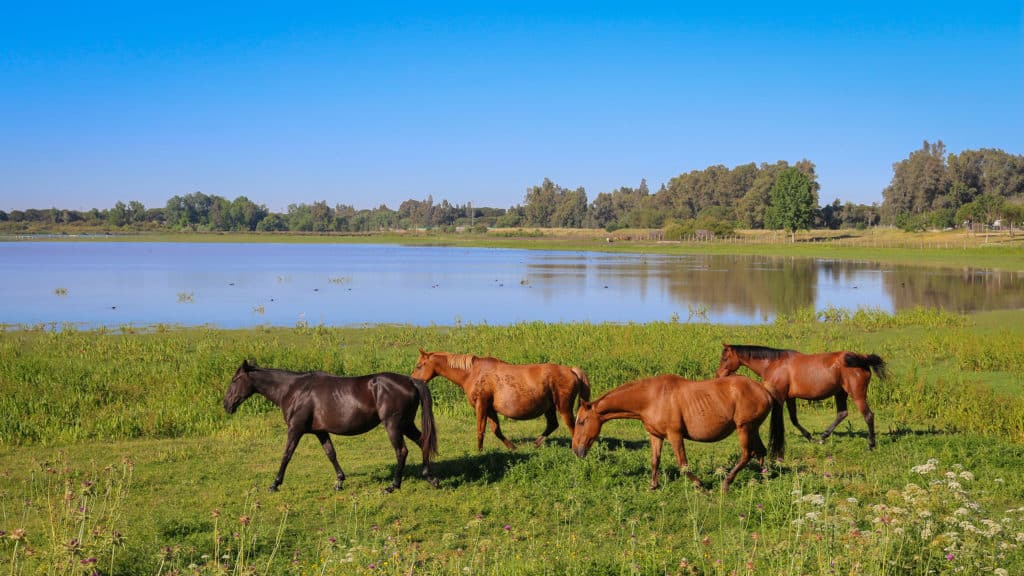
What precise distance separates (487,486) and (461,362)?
245 centimetres

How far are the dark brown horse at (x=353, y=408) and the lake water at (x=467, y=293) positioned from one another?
17513mm

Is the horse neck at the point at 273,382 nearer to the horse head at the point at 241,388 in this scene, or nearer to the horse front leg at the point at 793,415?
the horse head at the point at 241,388

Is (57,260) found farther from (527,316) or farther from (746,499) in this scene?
(746,499)

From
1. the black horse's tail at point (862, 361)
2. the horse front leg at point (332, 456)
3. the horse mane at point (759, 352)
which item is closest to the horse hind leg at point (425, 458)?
the horse front leg at point (332, 456)

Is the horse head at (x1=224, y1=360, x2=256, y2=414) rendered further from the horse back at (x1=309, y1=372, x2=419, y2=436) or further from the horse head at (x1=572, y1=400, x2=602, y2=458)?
the horse head at (x1=572, y1=400, x2=602, y2=458)

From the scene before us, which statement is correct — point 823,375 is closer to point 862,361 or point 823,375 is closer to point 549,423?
point 862,361

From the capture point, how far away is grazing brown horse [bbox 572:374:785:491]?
8641mm

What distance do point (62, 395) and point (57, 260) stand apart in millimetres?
69736

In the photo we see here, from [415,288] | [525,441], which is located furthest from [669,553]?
[415,288]

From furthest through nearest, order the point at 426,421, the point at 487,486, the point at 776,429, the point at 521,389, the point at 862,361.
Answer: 1. the point at 862,361
2. the point at 521,389
3. the point at 426,421
4. the point at 776,429
5. the point at 487,486

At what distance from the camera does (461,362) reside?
36.6 ft

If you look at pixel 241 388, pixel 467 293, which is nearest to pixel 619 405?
pixel 241 388

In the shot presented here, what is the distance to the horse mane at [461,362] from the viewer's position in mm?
11109

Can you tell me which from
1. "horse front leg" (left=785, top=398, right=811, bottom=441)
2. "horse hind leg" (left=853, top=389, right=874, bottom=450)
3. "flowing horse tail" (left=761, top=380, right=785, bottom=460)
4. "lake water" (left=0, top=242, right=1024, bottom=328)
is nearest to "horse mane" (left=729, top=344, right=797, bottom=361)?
"horse front leg" (left=785, top=398, right=811, bottom=441)
